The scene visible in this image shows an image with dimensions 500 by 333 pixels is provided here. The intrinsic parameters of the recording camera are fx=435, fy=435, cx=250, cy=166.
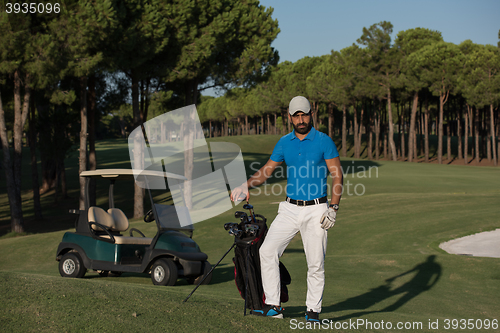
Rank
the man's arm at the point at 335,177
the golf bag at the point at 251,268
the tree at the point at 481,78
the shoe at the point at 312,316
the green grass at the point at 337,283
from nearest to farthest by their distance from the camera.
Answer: the green grass at the point at 337,283 < the shoe at the point at 312,316 < the man's arm at the point at 335,177 < the golf bag at the point at 251,268 < the tree at the point at 481,78

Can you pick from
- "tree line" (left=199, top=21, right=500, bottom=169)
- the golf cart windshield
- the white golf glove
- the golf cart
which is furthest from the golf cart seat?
"tree line" (left=199, top=21, right=500, bottom=169)

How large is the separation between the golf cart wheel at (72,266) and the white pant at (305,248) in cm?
489

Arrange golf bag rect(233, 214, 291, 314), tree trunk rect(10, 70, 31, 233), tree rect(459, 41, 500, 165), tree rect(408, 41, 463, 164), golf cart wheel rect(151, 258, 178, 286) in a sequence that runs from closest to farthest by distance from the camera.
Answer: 1. golf bag rect(233, 214, 291, 314)
2. golf cart wheel rect(151, 258, 178, 286)
3. tree trunk rect(10, 70, 31, 233)
4. tree rect(459, 41, 500, 165)
5. tree rect(408, 41, 463, 164)

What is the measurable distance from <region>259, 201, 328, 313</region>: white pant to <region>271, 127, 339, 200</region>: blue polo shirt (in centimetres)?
15

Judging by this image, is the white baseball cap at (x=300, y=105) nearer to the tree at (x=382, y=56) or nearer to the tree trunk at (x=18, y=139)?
the tree trunk at (x=18, y=139)

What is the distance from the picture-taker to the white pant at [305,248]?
4258 millimetres

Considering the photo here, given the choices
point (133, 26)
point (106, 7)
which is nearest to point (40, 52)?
point (106, 7)

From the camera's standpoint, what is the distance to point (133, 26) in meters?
19.3

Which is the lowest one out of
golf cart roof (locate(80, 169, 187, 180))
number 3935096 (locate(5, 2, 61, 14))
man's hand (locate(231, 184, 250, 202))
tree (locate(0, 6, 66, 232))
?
man's hand (locate(231, 184, 250, 202))

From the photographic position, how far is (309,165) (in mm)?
4344

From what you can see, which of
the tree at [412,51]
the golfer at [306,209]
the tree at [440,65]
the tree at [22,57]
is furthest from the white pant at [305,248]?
the tree at [412,51]

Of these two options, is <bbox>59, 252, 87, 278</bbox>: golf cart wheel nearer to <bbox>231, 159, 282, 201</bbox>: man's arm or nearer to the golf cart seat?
the golf cart seat

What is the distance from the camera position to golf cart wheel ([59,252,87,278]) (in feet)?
26.2

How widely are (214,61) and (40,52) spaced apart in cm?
1017
